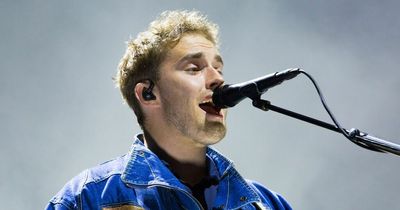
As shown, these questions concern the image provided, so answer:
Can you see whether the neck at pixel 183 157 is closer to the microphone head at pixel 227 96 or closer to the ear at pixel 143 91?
the ear at pixel 143 91

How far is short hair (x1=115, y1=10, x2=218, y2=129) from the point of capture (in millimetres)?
3678

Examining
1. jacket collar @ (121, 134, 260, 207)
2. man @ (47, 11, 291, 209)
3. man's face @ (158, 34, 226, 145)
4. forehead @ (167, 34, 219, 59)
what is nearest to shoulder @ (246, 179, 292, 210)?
man @ (47, 11, 291, 209)

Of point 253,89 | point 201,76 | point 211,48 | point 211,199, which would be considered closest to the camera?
point 253,89

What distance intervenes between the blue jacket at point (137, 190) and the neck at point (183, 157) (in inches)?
6.7

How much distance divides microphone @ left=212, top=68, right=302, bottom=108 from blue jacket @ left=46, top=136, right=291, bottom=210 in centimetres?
54

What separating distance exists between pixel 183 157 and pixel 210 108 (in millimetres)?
359

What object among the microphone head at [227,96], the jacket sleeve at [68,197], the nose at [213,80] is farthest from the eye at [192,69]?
the jacket sleeve at [68,197]

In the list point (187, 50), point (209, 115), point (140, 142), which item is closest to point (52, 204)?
point (140, 142)

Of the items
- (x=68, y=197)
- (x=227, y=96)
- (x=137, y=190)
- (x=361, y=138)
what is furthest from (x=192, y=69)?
(x=361, y=138)

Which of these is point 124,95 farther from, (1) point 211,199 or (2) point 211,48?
(1) point 211,199

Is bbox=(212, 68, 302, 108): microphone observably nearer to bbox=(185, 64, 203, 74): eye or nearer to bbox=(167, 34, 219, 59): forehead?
bbox=(185, 64, 203, 74): eye

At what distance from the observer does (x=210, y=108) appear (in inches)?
129

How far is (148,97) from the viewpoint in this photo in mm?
3594

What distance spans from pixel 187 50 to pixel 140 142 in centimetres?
69
